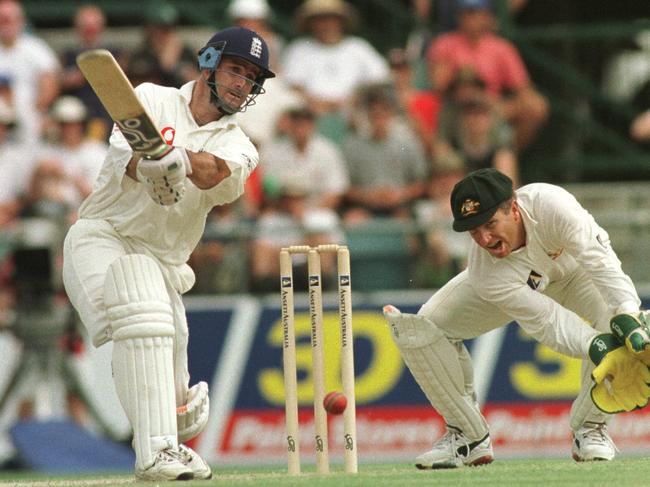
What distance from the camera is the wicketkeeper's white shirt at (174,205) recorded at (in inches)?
229

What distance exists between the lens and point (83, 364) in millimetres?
9195

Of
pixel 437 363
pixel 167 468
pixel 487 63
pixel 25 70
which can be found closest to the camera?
pixel 167 468

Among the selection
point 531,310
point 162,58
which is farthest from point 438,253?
point 531,310

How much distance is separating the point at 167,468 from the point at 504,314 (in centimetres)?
169

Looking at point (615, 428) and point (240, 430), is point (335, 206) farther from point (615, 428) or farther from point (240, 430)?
point (615, 428)

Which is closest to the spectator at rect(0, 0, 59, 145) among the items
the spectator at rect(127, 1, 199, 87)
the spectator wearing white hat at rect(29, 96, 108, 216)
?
the spectator wearing white hat at rect(29, 96, 108, 216)

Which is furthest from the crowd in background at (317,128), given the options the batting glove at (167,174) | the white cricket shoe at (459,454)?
the batting glove at (167,174)

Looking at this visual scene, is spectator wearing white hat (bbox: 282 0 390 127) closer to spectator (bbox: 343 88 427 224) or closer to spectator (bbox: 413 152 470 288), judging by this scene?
spectator (bbox: 343 88 427 224)

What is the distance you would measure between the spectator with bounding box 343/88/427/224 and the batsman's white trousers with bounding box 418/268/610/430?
3391mm

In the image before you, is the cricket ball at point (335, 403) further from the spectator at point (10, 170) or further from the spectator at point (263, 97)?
the spectator at point (10, 170)

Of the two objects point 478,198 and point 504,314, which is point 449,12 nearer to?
point 504,314

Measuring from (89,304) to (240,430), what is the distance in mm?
3609

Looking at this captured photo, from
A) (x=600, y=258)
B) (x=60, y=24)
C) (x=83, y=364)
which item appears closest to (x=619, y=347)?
(x=600, y=258)

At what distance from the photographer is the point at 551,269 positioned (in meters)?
6.21
